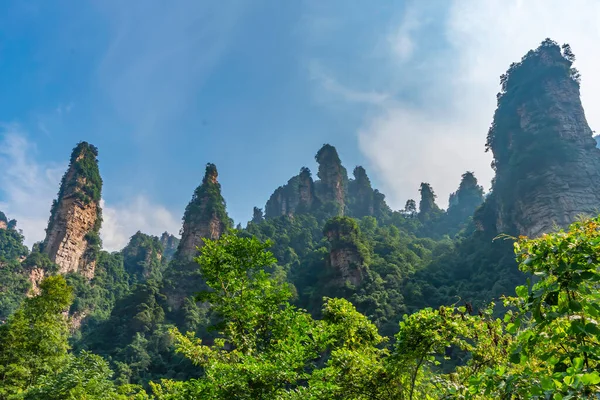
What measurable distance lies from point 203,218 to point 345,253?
1314 inches

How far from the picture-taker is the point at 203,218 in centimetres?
7162

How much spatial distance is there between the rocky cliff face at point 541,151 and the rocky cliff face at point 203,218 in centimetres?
4811

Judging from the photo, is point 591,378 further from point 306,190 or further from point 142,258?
point 142,258

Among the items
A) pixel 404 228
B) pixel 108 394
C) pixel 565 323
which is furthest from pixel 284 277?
pixel 565 323

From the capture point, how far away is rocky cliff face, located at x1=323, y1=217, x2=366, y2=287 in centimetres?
4894

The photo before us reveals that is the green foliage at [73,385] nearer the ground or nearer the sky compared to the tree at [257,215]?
nearer the ground

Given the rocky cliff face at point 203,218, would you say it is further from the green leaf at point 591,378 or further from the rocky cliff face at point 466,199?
the green leaf at point 591,378

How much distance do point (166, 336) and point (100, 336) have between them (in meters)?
11.1

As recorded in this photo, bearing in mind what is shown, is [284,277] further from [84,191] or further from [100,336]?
[84,191]

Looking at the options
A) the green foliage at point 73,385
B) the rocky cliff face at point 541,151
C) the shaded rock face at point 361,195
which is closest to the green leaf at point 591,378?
the green foliage at point 73,385

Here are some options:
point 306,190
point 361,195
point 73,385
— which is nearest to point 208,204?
point 306,190

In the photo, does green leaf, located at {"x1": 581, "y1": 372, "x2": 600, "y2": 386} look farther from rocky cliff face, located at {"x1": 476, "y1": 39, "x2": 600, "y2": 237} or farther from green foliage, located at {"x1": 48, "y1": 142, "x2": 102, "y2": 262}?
green foliage, located at {"x1": 48, "y1": 142, "x2": 102, "y2": 262}

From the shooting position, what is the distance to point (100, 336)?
5016 cm

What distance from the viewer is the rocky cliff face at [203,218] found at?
6962 centimetres
